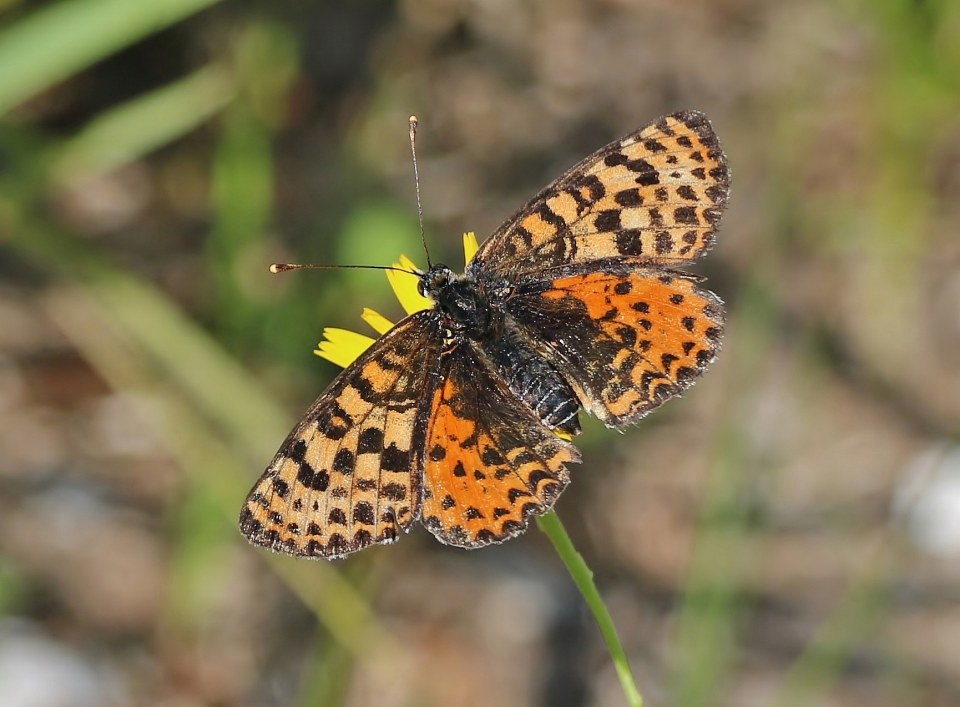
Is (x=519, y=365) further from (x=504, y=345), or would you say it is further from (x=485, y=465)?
(x=485, y=465)

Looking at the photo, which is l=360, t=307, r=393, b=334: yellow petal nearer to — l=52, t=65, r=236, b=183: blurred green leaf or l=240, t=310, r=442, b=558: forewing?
l=240, t=310, r=442, b=558: forewing

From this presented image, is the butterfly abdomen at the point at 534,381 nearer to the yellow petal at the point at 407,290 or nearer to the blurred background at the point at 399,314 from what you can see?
the yellow petal at the point at 407,290

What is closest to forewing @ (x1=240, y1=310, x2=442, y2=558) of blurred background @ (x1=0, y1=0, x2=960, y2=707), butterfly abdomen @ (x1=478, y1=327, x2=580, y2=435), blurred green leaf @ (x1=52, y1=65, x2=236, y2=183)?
butterfly abdomen @ (x1=478, y1=327, x2=580, y2=435)

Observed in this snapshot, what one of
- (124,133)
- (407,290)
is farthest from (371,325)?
(124,133)

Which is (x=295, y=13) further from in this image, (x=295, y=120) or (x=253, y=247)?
(x=253, y=247)

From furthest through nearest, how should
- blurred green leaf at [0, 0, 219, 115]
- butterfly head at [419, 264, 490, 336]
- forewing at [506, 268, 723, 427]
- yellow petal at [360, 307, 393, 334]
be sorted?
blurred green leaf at [0, 0, 219, 115]
yellow petal at [360, 307, 393, 334]
butterfly head at [419, 264, 490, 336]
forewing at [506, 268, 723, 427]
